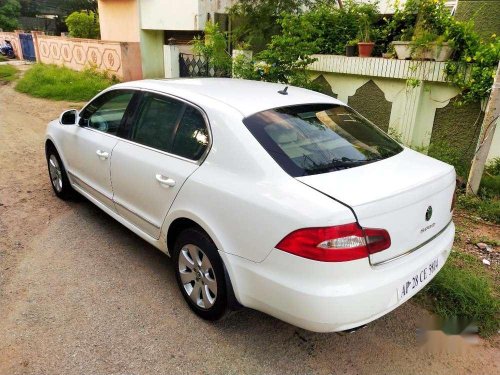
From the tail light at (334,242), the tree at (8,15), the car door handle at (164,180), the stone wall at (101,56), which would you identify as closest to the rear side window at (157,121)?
the car door handle at (164,180)

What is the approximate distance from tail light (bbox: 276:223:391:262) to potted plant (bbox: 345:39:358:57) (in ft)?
15.4

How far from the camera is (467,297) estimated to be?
3.02 metres

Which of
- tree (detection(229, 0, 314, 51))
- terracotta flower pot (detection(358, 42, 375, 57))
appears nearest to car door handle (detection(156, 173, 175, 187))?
terracotta flower pot (detection(358, 42, 375, 57))

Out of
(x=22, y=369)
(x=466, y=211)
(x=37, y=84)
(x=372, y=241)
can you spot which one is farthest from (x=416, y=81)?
(x=37, y=84)

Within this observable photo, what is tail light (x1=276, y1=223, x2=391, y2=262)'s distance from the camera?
2.05 meters

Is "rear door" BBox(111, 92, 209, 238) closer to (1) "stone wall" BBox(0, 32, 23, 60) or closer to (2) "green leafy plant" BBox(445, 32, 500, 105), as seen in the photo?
(2) "green leafy plant" BBox(445, 32, 500, 105)

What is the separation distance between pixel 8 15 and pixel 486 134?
124ft

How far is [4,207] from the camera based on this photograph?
4.62m

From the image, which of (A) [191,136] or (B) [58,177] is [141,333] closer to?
(A) [191,136]

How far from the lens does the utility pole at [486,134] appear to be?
4.40 m

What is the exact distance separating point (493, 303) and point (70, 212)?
159 inches

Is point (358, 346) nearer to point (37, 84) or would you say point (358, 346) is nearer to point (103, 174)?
point (103, 174)

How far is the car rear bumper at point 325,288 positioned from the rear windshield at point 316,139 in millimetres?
543

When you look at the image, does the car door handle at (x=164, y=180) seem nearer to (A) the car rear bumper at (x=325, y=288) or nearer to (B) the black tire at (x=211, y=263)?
(B) the black tire at (x=211, y=263)
